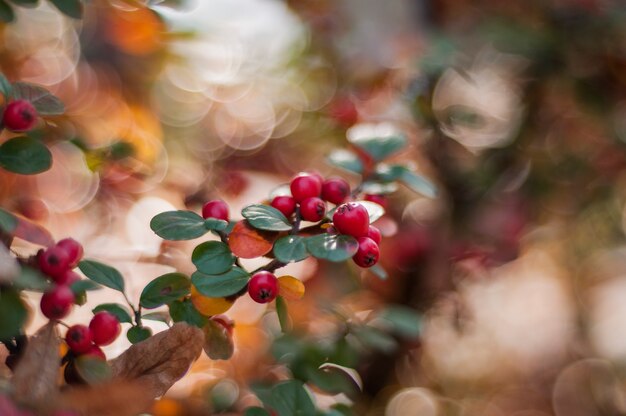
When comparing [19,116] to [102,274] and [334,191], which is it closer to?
[102,274]

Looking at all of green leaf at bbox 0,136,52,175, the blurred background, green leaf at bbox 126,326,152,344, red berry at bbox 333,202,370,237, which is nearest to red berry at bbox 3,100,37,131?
green leaf at bbox 0,136,52,175

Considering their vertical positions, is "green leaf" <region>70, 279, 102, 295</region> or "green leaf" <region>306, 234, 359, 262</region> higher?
"green leaf" <region>306, 234, 359, 262</region>

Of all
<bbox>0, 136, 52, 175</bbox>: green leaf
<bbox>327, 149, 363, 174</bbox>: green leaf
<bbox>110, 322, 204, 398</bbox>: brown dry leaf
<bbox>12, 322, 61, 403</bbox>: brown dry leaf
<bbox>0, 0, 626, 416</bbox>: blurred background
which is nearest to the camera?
<bbox>12, 322, 61, 403</bbox>: brown dry leaf

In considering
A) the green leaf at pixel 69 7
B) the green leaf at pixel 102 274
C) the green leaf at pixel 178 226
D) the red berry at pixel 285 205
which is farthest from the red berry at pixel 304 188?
the green leaf at pixel 69 7

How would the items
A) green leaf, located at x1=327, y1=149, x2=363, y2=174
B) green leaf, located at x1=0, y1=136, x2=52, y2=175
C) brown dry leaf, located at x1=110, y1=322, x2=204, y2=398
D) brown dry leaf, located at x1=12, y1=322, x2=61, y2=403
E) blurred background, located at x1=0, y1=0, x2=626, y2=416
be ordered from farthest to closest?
blurred background, located at x1=0, y1=0, x2=626, y2=416
green leaf, located at x1=327, y1=149, x2=363, y2=174
green leaf, located at x1=0, y1=136, x2=52, y2=175
brown dry leaf, located at x1=110, y1=322, x2=204, y2=398
brown dry leaf, located at x1=12, y1=322, x2=61, y2=403

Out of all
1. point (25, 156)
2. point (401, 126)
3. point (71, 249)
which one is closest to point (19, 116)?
point (25, 156)

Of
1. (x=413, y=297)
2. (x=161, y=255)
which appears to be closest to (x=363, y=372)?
(x=413, y=297)

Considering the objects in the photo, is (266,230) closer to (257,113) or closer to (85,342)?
(85,342)

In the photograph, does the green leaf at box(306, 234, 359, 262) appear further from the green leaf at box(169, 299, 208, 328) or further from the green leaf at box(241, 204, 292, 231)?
the green leaf at box(169, 299, 208, 328)
